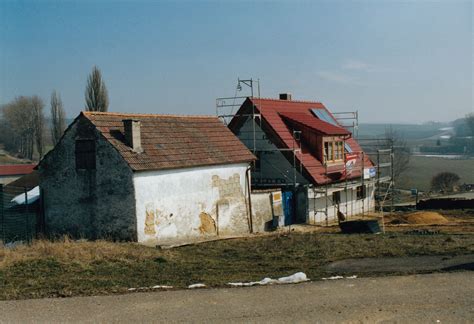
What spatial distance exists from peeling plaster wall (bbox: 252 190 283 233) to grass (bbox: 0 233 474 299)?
6.50 meters

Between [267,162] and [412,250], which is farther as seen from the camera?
[267,162]

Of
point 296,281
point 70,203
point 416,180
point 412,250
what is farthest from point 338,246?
point 416,180

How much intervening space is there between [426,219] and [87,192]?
17.4 meters

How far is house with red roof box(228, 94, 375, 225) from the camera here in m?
28.7

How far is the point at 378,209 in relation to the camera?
3656 centimetres

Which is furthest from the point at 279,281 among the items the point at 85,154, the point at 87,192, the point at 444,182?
the point at 444,182

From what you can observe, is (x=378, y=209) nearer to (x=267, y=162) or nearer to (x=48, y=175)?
(x=267, y=162)

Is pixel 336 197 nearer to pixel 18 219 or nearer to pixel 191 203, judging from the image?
pixel 191 203

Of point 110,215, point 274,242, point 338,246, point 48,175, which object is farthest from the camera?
point 48,175

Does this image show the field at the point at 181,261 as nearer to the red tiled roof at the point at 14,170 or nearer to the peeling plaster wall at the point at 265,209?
the peeling plaster wall at the point at 265,209

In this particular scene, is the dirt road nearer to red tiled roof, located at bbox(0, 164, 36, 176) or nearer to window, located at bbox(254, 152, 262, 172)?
window, located at bbox(254, 152, 262, 172)

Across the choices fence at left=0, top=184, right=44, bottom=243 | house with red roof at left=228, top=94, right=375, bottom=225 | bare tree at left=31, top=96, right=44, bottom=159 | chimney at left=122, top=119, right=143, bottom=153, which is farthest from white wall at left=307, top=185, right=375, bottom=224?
bare tree at left=31, top=96, right=44, bottom=159

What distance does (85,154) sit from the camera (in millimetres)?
20969

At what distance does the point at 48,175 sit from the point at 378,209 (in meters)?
23.0
